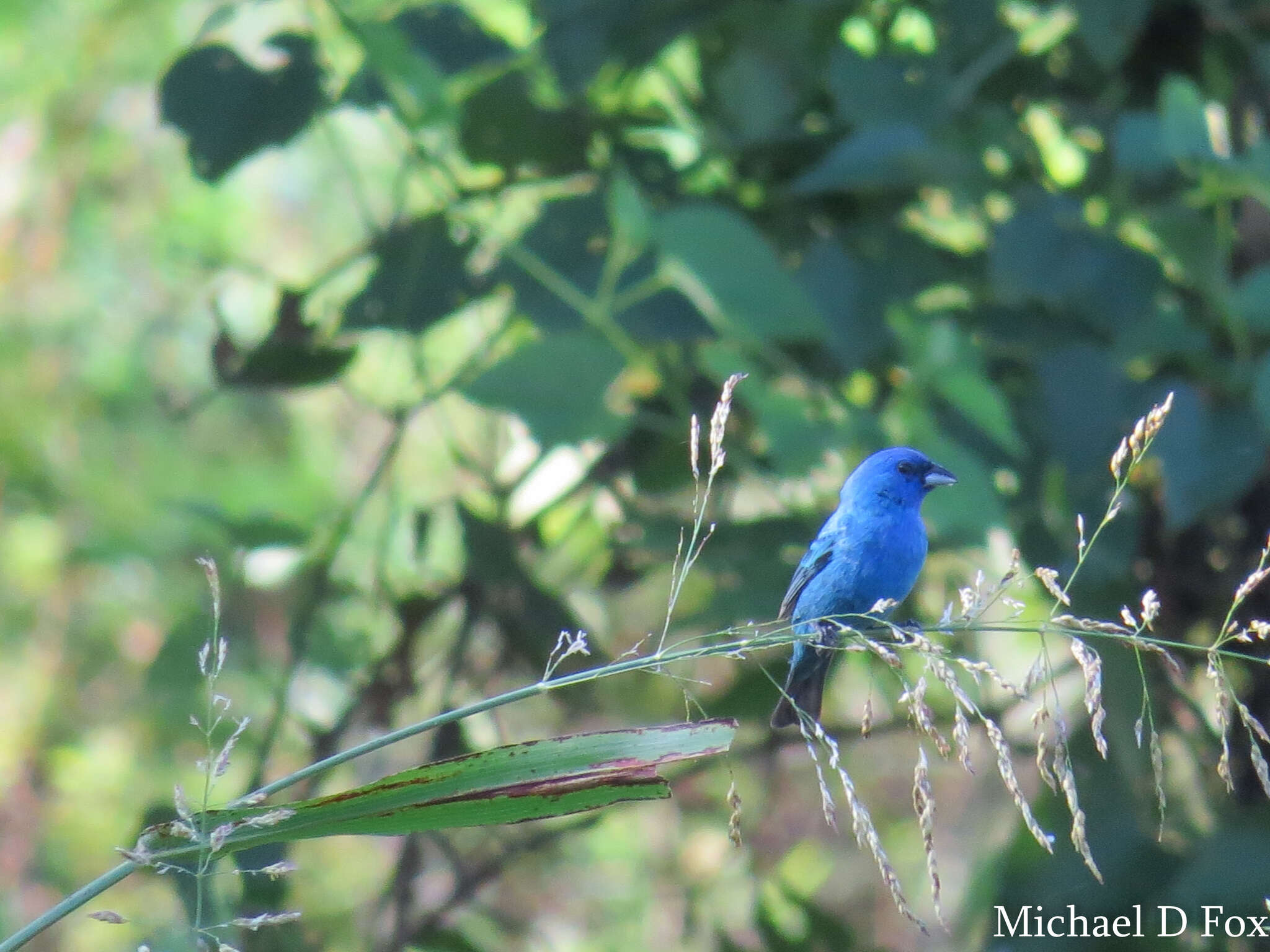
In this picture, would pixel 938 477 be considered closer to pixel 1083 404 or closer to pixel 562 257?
pixel 1083 404

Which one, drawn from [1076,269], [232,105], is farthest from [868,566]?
[232,105]

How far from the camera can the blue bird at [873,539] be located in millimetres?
2062

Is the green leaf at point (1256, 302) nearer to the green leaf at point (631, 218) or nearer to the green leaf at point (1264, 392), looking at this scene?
the green leaf at point (1264, 392)

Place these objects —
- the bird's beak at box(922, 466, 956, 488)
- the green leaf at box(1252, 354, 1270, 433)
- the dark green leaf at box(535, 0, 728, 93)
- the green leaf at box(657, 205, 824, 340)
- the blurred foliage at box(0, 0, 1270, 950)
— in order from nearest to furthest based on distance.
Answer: the bird's beak at box(922, 466, 956, 488) → the green leaf at box(1252, 354, 1270, 433) → the green leaf at box(657, 205, 824, 340) → the blurred foliage at box(0, 0, 1270, 950) → the dark green leaf at box(535, 0, 728, 93)

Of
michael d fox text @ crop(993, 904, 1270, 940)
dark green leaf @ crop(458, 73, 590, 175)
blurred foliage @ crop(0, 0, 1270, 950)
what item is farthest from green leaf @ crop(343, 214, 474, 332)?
michael d fox text @ crop(993, 904, 1270, 940)

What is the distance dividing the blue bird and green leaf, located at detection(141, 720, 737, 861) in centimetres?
86

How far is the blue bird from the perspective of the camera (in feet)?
6.77

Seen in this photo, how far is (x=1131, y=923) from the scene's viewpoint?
9.63 feet

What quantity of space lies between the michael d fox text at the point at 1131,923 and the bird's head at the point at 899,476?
1.35 meters

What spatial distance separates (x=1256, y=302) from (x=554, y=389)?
1504 millimetres

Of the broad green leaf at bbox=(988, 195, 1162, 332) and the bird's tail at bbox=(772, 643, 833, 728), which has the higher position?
the broad green leaf at bbox=(988, 195, 1162, 332)

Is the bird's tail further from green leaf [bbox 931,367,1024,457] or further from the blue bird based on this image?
green leaf [bbox 931,367,1024,457]

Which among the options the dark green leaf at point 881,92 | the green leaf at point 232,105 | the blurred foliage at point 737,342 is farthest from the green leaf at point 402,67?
the dark green leaf at point 881,92

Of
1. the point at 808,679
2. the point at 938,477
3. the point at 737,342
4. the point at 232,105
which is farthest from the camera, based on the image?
the point at 232,105
